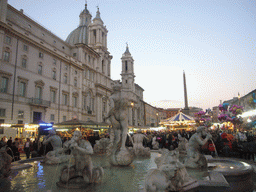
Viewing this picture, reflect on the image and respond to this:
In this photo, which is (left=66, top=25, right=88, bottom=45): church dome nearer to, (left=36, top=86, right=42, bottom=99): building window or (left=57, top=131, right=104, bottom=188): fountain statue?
(left=36, top=86, right=42, bottom=99): building window

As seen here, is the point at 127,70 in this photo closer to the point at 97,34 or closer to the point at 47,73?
the point at 97,34

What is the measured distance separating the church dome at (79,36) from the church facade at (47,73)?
0.25m

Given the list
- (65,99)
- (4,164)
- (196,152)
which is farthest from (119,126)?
(65,99)

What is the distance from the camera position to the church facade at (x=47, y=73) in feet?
74.8

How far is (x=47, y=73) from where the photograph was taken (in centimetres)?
2897

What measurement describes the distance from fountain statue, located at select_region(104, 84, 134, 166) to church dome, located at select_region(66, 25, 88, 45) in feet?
148

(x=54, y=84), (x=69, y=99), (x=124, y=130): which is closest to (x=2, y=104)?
(x=54, y=84)

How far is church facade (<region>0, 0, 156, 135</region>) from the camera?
22797 mm

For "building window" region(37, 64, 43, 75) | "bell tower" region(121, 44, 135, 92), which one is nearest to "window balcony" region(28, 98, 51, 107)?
"building window" region(37, 64, 43, 75)

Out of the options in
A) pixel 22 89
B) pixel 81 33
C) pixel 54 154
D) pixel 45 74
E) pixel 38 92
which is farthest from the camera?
pixel 81 33

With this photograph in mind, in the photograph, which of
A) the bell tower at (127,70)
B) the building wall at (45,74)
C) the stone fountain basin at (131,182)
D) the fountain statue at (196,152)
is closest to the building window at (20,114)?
the building wall at (45,74)

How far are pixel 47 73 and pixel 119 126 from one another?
26.0 metres

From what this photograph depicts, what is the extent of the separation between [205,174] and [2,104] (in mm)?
23117

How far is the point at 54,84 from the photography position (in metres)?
30.2
